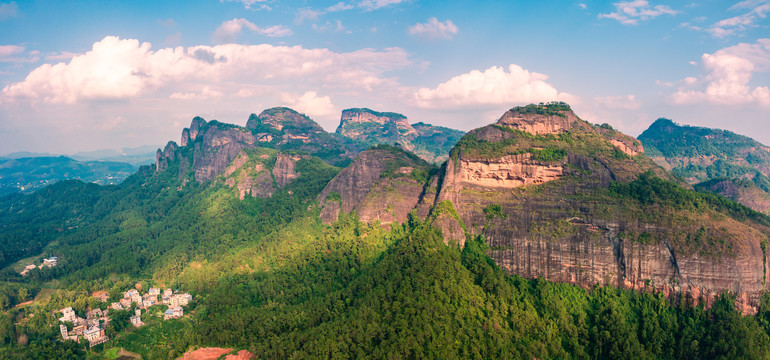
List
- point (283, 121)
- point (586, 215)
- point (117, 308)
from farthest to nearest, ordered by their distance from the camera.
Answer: point (283, 121)
point (117, 308)
point (586, 215)

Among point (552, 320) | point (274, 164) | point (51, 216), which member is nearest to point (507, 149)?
point (552, 320)

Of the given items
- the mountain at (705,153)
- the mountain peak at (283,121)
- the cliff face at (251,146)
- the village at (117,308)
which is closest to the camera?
the village at (117,308)

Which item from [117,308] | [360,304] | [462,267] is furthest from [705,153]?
[117,308]

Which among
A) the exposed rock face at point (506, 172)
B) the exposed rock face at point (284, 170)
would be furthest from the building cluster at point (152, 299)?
the exposed rock face at point (506, 172)

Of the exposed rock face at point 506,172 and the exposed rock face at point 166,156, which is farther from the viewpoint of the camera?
the exposed rock face at point 166,156

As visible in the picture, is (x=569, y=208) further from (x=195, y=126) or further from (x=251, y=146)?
(x=195, y=126)

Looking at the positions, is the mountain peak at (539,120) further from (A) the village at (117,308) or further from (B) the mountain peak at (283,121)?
(B) the mountain peak at (283,121)
